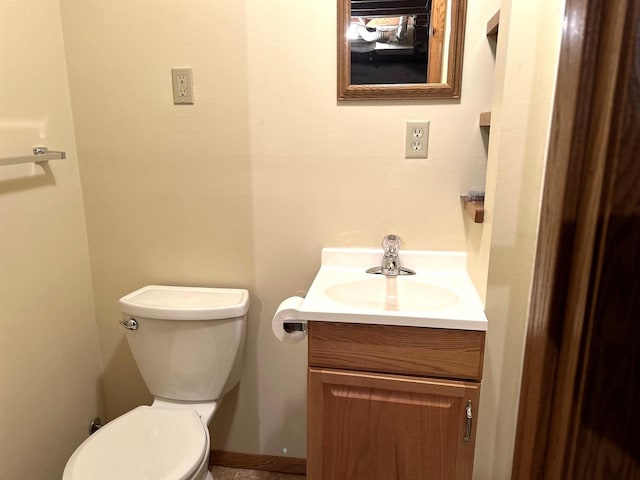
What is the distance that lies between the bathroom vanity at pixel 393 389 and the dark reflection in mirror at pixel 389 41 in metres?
0.70

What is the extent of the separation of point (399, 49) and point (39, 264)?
4.34 feet

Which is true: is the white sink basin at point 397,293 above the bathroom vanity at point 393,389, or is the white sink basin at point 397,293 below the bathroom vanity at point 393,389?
above

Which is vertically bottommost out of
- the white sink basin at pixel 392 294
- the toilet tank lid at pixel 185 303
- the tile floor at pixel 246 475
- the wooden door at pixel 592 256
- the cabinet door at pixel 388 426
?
the tile floor at pixel 246 475

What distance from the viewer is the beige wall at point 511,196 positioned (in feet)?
3.63

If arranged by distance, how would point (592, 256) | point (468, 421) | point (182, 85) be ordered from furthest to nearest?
point (182, 85) → point (468, 421) → point (592, 256)

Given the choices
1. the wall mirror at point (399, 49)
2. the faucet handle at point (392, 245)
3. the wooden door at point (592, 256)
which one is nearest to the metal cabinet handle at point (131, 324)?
the faucet handle at point (392, 245)

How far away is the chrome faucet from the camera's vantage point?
4.90ft

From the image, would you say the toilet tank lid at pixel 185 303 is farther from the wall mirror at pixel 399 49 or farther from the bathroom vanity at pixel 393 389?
the wall mirror at pixel 399 49

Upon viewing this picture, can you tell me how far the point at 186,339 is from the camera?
1.50 meters

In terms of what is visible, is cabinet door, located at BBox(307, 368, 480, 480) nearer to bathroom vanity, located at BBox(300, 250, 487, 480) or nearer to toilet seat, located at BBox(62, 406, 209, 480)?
bathroom vanity, located at BBox(300, 250, 487, 480)

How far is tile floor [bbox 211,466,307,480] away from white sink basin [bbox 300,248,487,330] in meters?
0.85

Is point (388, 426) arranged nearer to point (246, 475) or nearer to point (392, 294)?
point (392, 294)

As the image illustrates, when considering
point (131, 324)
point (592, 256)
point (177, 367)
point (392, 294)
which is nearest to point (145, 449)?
point (177, 367)

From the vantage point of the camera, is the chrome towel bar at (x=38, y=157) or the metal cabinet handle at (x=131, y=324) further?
the metal cabinet handle at (x=131, y=324)
